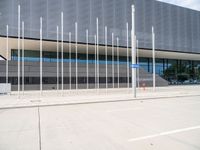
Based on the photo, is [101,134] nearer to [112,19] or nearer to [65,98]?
[65,98]

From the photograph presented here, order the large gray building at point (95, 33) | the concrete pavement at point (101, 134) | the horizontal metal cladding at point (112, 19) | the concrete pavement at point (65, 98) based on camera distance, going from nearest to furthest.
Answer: the concrete pavement at point (101, 134)
the concrete pavement at point (65, 98)
the large gray building at point (95, 33)
the horizontal metal cladding at point (112, 19)

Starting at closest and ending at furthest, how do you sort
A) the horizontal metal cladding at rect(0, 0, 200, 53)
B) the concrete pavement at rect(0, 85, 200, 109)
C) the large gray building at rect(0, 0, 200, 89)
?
the concrete pavement at rect(0, 85, 200, 109) < the large gray building at rect(0, 0, 200, 89) < the horizontal metal cladding at rect(0, 0, 200, 53)

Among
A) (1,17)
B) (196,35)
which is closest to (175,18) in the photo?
(196,35)

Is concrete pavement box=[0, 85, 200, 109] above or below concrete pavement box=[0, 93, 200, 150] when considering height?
below

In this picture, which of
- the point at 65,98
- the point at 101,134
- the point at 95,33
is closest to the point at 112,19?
the point at 95,33

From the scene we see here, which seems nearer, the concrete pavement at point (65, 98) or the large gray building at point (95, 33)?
the concrete pavement at point (65, 98)

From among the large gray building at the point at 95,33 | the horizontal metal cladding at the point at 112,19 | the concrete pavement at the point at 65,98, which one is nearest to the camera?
the concrete pavement at the point at 65,98

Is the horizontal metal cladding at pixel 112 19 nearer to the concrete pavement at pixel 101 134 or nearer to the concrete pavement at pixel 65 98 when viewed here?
the concrete pavement at pixel 65 98

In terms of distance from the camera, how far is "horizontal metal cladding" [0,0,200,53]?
33.7 meters

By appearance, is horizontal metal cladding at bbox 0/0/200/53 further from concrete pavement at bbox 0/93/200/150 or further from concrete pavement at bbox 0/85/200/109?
concrete pavement at bbox 0/93/200/150

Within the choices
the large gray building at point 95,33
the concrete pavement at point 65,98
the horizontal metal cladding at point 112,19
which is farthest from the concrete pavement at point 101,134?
the horizontal metal cladding at point 112,19


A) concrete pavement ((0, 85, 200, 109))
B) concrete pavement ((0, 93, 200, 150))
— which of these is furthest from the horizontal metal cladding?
concrete pavement ((0, 93, 200, 150))

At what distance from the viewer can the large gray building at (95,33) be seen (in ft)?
110

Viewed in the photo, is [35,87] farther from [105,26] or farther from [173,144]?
[173,144]
